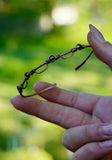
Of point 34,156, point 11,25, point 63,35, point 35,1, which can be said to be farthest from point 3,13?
point 34,156

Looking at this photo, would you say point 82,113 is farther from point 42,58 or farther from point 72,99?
point 42,58

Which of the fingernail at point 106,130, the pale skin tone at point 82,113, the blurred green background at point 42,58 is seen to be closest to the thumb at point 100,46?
the pale skin tone at point 82,113

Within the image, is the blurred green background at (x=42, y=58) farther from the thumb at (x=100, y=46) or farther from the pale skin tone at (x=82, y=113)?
the thumb at (x=100, y=46)

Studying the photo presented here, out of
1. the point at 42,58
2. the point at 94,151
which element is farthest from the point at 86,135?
the point at 42,58

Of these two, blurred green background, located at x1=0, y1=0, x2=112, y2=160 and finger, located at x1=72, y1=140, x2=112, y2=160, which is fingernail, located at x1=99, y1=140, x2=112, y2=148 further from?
blurred green background, located at x1=0, y1=0, x2=112, y2=160

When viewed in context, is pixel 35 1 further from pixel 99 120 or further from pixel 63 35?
pixel 99 120

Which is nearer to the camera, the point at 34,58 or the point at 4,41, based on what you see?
the point at 34,58
